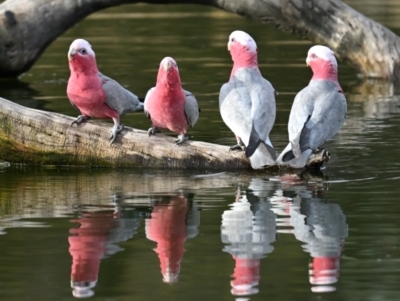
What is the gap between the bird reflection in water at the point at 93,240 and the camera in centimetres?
560

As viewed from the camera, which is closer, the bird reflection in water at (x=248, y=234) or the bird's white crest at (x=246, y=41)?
the bird reflection in water at (x=248, y=234)

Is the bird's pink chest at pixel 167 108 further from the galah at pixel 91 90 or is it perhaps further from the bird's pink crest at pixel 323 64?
Result: the bird's pink crest at pixel 323 64

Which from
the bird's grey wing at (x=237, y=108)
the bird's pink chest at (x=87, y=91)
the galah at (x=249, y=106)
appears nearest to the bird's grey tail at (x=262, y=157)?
the galah at (x=249, y=106)

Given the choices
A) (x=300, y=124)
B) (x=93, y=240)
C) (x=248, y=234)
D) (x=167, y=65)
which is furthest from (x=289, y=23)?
(x=93, y=240)

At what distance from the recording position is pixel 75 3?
14234 mm

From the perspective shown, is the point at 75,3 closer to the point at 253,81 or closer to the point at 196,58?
the point at 196,58

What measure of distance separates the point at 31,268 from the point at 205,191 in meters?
2.44

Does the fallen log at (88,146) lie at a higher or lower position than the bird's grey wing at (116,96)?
lower

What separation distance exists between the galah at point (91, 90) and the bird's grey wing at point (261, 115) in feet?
3.88

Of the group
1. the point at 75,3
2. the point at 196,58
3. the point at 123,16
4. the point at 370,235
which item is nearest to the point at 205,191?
the point at 370,235

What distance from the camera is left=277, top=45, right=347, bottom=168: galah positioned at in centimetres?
Result: 825

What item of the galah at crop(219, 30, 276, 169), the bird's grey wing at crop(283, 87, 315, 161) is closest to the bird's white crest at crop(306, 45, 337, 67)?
the bird's grey wing at crop(283, 87, 315, 161)

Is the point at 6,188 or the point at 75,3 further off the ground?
the point at 75,3

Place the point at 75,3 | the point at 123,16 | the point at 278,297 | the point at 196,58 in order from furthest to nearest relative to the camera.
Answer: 1. the point at 123,16
2. the point at 196,58
3. the point at 75,3
4. the point at 278,297
